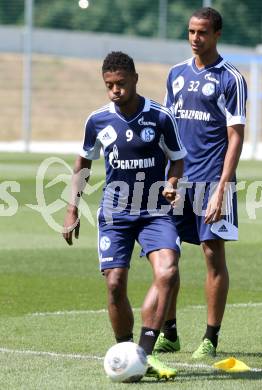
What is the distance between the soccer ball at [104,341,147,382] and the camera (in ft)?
25.9

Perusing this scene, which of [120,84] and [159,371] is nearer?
[159,371]

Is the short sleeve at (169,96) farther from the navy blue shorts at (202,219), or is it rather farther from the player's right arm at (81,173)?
the player's right arm at (81,173)

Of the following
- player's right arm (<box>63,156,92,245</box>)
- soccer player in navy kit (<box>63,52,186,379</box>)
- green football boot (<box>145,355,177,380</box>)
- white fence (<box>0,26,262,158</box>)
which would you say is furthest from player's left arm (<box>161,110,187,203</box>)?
white fence (<box>0,26,262,158</box>)

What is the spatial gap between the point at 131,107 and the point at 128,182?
0.52 metres

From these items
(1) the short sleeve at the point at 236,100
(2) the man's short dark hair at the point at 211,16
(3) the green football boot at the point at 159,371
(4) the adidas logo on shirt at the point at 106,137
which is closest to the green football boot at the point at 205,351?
(3) the green football boot at the point at 159,371

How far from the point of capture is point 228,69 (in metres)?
9.48

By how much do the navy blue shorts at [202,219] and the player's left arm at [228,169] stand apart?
241mm

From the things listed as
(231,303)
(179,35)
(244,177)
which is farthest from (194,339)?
(179,35)

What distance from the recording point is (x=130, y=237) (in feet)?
28.5

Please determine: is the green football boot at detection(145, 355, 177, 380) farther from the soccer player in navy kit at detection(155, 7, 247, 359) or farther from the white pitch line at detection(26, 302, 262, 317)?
the white pitch line at detection(26, 302, 262, 317)

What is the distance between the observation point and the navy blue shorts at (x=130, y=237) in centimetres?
852

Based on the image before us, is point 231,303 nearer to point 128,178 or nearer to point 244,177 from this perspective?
point 128,178

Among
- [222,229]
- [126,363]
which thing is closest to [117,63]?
[222,229]

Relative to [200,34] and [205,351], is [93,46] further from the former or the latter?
[205,351]
